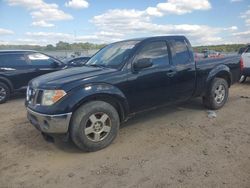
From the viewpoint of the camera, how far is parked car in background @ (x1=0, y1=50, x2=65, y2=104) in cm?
908

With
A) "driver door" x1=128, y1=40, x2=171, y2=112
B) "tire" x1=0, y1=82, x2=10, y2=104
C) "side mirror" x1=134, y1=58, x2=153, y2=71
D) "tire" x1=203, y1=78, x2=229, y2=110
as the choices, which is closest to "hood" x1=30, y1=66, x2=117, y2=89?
"side mirror" x1=134, y1=58, x2=153, y2=71

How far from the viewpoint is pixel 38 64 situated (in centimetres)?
973

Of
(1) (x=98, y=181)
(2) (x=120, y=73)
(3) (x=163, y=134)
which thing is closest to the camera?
(1) (x=98, y=181)

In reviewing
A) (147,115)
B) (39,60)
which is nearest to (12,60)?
(39,60)

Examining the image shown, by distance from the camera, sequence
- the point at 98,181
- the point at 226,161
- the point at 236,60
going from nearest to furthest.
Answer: the point at 98,181 → the point at 226,161 → the point at 236,60

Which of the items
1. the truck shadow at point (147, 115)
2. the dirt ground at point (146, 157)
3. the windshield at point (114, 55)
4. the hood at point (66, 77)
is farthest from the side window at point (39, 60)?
the hood at point (66, 77)

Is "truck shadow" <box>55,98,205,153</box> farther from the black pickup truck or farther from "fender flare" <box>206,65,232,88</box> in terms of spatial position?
"fender flare" <box>206,65,232,88</box>

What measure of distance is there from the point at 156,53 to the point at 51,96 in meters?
2.29

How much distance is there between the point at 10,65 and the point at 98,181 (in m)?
6.98

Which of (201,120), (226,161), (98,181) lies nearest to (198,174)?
(226,161)

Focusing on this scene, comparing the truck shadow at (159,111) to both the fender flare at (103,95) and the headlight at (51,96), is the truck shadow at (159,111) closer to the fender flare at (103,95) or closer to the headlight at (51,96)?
the fender flare at (103,95)

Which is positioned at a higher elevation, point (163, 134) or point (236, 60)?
point (236, 60)

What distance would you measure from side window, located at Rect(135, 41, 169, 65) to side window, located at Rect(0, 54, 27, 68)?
5669 millimetres

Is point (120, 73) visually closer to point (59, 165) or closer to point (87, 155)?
point (87, 155)
